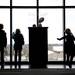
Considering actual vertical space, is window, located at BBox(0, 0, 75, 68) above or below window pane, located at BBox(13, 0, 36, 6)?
below

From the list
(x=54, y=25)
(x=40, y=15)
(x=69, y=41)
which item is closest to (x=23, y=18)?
(x=40, y=15)

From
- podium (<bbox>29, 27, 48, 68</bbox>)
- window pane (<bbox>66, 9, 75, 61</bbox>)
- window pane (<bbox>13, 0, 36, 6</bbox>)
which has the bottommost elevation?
podium (<bbox>29, 27, 48, 68</bbox>)

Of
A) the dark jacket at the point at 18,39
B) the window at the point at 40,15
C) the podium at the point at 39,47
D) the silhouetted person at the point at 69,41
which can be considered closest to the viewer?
the podium at the point at 39,47

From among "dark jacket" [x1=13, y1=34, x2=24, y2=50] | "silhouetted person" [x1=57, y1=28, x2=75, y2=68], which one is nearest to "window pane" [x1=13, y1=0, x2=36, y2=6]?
"dark jacket" [x1=13, y1=34, x2=24, y2=50]

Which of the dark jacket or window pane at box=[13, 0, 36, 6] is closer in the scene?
the dark jacket

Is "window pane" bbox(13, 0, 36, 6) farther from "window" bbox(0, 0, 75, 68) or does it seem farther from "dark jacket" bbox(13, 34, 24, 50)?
"dark jacket" bbox(13, 34, 24, 50)

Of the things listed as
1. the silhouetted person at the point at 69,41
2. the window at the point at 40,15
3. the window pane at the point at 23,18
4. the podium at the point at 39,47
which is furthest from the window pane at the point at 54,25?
the podium at the point at 39,47

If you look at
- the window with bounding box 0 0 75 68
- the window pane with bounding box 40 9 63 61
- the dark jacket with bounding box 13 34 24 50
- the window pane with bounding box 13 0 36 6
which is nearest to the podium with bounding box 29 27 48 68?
the dark jacket with bounding box 13 34 24 50

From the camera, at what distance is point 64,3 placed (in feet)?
37.6

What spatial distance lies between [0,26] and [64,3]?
4.31m

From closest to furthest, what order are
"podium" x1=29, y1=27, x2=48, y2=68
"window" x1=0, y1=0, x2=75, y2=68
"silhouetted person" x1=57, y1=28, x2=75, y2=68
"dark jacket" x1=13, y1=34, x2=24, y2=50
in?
"podium" x1=29, y1=27, x2=48, y2=68, "silhouetted person" x1=57, y1=28, x2=75, y2=68, "dark jacket" x1=13, y1=34, x2=24, y2=50, "window" x1=0, y1=0, x2=75, y2=68

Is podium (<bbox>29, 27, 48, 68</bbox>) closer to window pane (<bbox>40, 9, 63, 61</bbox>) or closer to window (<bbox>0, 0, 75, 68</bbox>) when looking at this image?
window (<bbox>0, 0, 75, 68</bbox>)

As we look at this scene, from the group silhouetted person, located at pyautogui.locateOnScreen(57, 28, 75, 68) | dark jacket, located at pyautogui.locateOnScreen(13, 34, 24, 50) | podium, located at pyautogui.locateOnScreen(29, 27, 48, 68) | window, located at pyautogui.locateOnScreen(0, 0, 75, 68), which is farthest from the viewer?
window, located at pyautogui.locateOnScreen(0, 0, 75, 68)

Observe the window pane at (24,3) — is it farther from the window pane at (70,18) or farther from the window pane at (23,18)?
the window pane at (70,18)
